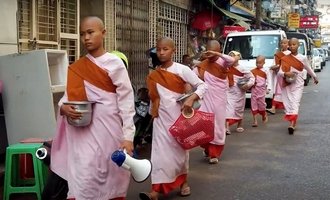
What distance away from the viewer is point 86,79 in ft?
11.9

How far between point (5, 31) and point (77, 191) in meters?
3.69

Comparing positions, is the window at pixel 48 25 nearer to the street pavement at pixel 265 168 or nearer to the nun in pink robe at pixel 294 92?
the street pavement at pixel 265 168

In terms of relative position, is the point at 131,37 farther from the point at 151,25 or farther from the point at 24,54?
the point at 24,54

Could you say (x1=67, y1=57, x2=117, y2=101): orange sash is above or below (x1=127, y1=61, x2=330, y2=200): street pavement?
above

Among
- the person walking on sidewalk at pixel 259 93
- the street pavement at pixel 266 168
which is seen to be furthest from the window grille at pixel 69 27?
the person walking on sidewalk at pixel 259 93

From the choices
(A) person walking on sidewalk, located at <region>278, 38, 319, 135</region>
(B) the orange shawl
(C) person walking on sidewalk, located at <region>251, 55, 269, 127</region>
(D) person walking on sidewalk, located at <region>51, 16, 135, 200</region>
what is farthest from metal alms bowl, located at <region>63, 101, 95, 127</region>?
(C) person walking on sidewalk, located at <region>251, 55, 269, 127</region>

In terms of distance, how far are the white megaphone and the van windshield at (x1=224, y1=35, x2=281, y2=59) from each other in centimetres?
1145

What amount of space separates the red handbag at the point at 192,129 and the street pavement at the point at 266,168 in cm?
65

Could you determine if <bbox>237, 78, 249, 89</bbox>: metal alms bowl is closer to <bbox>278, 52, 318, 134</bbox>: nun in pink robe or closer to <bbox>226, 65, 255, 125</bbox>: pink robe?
<bbox>226, 65, 255, 125</bbox>: pink robe

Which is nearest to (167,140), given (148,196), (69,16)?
(148,196)

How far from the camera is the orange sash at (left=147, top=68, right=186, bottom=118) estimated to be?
5043 mm

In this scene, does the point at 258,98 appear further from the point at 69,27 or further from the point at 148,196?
the point at 148,196

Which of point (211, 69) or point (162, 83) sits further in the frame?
point (211, 69)

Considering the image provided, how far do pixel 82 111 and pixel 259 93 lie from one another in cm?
781
